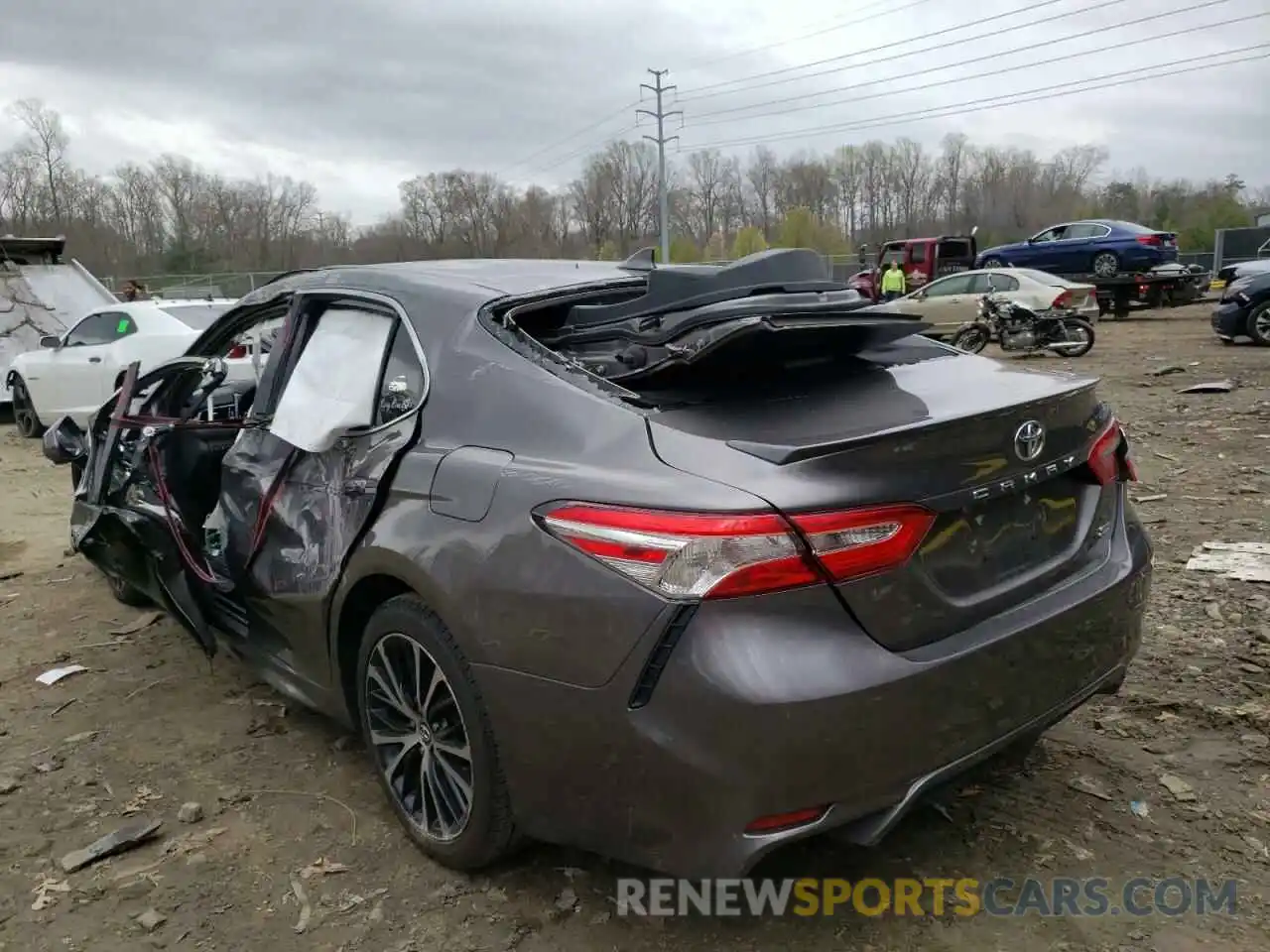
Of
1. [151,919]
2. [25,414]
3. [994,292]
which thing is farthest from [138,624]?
[994,292]

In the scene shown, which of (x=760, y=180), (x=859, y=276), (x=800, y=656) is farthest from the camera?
(x=760, y=180)

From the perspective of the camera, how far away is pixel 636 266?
12.2 ft

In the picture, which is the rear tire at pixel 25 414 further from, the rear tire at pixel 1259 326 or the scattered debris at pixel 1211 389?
the rear tire at pixel 1259 326

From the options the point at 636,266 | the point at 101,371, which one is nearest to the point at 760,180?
the point at 101,371

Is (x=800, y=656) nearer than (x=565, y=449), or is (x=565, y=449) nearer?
(x=800, y=656)

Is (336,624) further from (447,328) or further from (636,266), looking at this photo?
(636,266)

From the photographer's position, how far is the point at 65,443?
16.8 feet

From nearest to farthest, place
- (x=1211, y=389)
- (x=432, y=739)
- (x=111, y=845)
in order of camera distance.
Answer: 1. (x=432, y=739)
2. (x=111, y=845)
3. (x=1211, y=389)

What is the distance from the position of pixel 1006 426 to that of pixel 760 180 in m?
86.9

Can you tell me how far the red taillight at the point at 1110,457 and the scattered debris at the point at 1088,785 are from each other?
948 mm

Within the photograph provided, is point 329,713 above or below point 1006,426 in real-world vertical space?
below

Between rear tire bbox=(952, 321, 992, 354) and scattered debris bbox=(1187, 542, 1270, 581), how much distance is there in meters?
11.6

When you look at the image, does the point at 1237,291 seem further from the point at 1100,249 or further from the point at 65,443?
the point at 65,443

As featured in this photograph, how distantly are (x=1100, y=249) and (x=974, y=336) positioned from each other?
8094 mm
